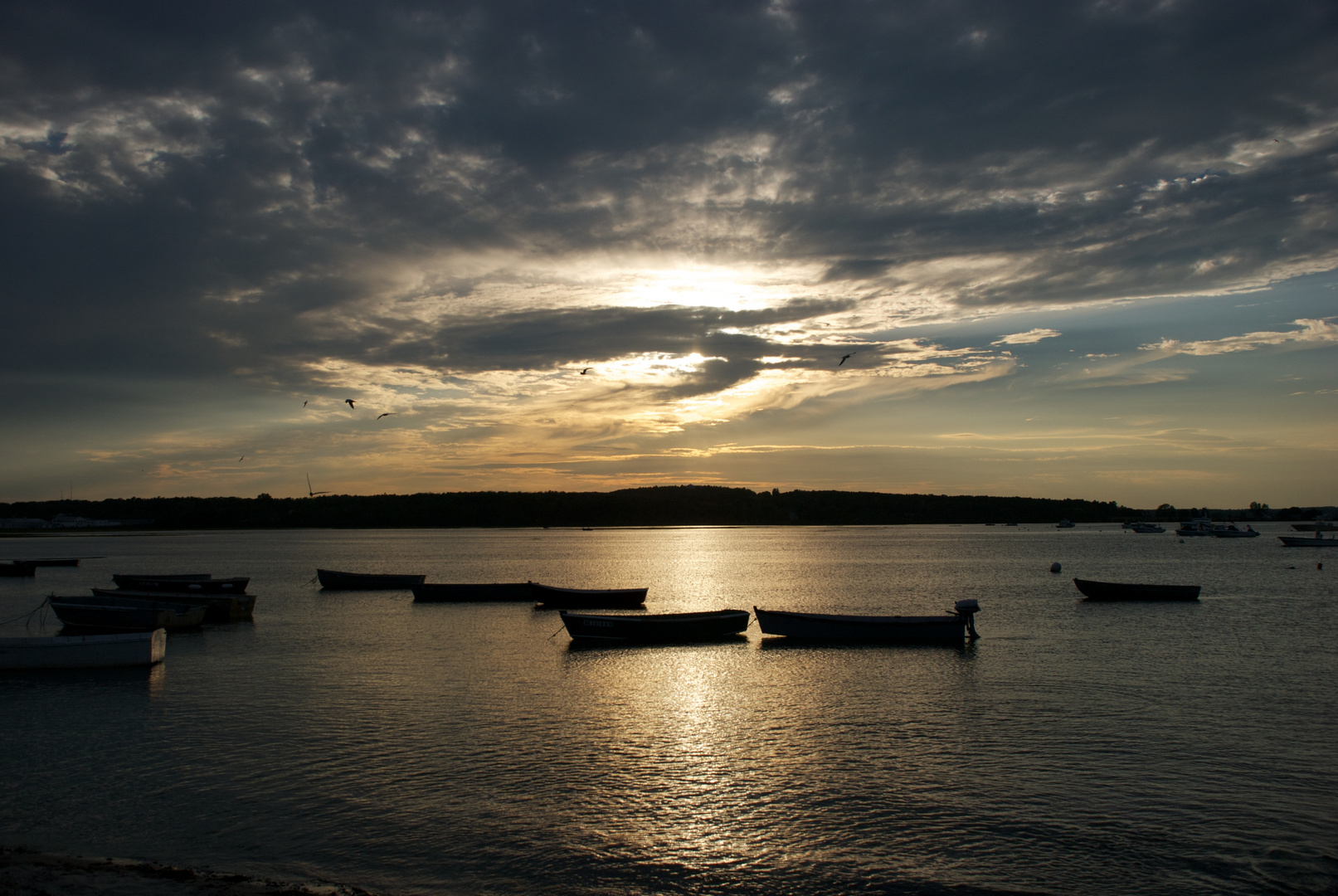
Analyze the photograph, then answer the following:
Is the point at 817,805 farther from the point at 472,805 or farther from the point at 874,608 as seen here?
the point at 874,608

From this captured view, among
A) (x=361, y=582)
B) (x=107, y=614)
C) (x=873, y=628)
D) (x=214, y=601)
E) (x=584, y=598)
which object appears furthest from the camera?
(x=361, y=582)

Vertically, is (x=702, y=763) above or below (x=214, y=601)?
below

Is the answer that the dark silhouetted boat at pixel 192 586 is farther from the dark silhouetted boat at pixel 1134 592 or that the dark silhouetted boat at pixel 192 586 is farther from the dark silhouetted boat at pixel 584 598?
the dark silhouetted boat at pixel 1134 592

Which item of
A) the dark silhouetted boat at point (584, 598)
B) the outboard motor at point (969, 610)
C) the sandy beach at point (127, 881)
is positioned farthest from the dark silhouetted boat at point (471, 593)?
the sandy beach at point (127, 881)

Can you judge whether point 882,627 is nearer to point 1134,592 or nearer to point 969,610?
point 969,610

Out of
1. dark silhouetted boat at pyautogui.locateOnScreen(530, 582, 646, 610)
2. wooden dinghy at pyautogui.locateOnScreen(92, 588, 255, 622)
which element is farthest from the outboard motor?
wooden dinghy at pyautogui.locateOnScreen(92, 588, 255, 622)

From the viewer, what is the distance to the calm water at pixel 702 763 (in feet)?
39.7

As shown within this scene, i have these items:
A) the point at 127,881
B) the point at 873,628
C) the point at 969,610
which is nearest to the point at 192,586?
the point at 873,628

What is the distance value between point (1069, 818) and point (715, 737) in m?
7.80

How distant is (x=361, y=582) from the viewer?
209 ft

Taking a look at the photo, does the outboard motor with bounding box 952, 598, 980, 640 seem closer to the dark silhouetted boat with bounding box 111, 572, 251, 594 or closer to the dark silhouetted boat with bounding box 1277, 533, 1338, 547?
the dark silhouetted boat with bounding box 111, 572, 251, 594

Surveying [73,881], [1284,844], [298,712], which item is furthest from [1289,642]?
[73,881]

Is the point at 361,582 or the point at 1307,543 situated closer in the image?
the point at 361,582

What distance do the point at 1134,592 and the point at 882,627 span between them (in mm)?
24941
